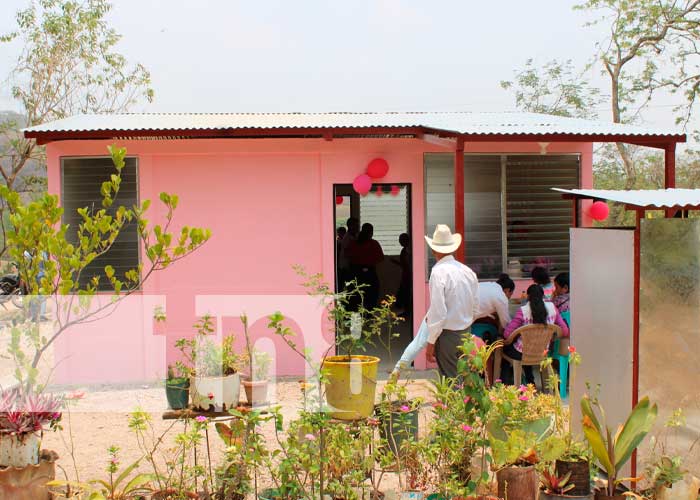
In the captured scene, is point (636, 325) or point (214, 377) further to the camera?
point (214, 377)

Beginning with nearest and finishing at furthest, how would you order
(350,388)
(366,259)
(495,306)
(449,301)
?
(350,388) → (449,301) → (495,306) → (366,259)

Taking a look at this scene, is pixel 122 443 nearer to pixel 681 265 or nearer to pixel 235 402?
pixel 235 402

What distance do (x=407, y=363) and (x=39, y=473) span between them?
113 inches

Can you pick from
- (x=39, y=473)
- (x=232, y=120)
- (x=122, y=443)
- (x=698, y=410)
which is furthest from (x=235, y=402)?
(x=232, y=120)

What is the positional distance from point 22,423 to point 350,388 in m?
2.19

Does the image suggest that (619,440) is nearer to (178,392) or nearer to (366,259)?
(178,392)

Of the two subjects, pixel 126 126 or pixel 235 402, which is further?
pixel 126 126

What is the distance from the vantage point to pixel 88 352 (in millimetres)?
8125

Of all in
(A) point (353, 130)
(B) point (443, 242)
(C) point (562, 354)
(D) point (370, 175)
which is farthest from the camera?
(D) point (370, 175)

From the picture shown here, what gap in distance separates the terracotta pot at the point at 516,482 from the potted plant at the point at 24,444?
222cm

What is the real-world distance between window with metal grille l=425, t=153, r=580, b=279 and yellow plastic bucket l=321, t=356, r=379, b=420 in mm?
3610

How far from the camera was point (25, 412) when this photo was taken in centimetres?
382

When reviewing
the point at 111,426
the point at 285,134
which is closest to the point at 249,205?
the point at 285,134

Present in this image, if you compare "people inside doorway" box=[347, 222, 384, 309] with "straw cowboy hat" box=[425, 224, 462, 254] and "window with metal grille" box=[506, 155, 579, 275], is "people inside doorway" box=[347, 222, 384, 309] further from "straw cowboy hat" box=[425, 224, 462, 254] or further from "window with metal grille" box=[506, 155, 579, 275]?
"straw cowboy hat" box=[425, 224, 462, 254]
